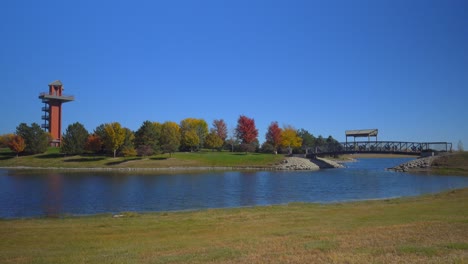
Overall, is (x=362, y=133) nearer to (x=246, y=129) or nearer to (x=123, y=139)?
(x=246, y=129)

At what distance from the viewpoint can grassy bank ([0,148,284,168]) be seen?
10000 cm

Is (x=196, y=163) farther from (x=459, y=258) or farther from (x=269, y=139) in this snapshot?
(x=459, y=258)

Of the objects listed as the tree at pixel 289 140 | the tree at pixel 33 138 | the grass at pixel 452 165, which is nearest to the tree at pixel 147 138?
the tree at pixel 33 138

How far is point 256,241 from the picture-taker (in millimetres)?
14117

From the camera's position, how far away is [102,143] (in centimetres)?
11044

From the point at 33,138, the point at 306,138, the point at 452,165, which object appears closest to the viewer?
the point at 452,165

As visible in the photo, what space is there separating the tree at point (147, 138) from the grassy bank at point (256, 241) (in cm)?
8813

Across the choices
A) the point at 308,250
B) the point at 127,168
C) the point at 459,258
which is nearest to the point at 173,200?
the point at 308,250

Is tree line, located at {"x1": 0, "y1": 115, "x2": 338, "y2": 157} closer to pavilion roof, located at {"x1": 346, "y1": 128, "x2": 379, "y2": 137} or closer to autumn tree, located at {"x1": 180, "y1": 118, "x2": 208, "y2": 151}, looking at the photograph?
autumn tree, located at {"x1": 180, "y1": 118, "x2": 208, "y2": 151}

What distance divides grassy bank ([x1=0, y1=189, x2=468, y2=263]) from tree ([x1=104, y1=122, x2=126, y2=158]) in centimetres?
8823

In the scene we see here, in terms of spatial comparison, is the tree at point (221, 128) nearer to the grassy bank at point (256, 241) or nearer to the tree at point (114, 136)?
the tree at point (114, 136)

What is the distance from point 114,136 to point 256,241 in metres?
97.0

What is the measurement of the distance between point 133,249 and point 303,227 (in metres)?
7.86

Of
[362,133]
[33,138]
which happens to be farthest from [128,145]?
[362,133]
